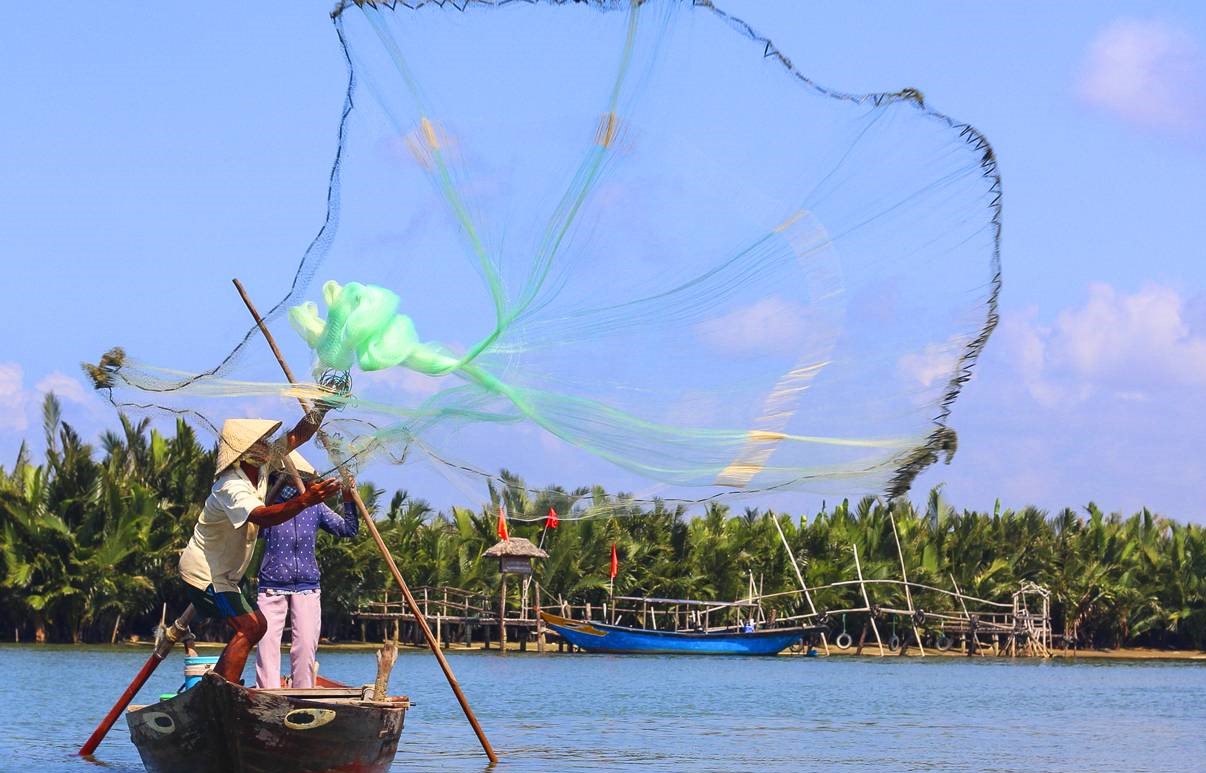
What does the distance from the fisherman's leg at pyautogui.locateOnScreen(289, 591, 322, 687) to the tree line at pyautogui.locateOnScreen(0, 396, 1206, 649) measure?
1479cm

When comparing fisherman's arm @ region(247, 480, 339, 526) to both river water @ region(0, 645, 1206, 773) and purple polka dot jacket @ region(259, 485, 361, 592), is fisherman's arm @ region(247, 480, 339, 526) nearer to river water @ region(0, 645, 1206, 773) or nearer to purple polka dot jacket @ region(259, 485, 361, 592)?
purple polka dot jacket @ region(259, 485, 361, 592)

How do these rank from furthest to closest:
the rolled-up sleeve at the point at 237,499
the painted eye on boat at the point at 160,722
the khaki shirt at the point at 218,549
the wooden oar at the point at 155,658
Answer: the wooden oar at the point at 155,658, the painted eye on boat at the point at 160,722, the khaki shirt at the point at 218,549, the rolled-up sleeve at the point at 237,499

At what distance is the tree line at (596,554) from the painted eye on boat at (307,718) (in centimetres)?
1577

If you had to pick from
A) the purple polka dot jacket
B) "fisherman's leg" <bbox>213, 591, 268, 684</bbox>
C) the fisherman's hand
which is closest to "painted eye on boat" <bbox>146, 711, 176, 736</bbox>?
"fisherman's leg" <bbox>213, 591, 268, 684</bbox>

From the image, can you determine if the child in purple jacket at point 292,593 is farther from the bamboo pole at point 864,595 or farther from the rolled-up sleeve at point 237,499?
the bamboo pole at point 864,595

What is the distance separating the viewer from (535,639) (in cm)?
5219

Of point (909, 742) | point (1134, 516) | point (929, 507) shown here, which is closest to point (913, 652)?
point (929, 507)

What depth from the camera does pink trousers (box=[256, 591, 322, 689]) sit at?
40.6 ft

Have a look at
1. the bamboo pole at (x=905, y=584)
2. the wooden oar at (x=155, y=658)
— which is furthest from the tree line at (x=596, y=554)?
the wooden oar at (x=155, y=658)

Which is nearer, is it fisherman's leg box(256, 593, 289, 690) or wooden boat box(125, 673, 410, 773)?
wooden boat box(125, 673, 410, 773)

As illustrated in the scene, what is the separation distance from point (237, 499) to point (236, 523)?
164mm

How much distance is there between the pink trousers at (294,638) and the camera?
1237cm

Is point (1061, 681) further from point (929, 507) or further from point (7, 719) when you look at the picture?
point (7, 719)

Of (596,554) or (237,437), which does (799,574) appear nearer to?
(596,554)
